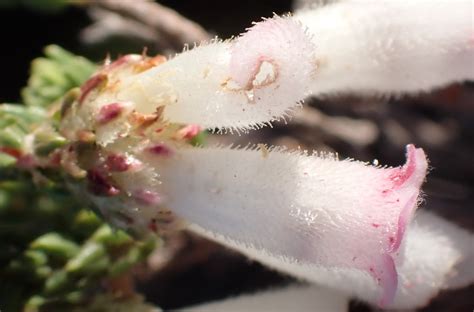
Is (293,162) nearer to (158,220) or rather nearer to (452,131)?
(158,220)

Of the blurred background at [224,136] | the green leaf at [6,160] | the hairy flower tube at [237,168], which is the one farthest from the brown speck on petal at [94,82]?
the blurred background at [224,136]

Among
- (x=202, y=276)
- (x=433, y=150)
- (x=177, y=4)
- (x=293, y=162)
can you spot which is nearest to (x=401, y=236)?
(x=293, y=162)

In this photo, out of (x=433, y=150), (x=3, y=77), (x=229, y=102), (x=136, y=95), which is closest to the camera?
(x=229, y=102)

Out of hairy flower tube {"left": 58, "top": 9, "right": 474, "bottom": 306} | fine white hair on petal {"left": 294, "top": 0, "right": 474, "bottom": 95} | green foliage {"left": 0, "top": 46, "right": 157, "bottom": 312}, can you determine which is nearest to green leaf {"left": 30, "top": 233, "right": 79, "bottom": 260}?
green foliage {"left": 0, "top": 46, "right": 157, "bottom": 312}

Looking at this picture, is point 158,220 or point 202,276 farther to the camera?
point 202,276

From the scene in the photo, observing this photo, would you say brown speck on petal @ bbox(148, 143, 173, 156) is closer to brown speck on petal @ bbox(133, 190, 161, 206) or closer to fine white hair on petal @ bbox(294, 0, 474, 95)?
brown speck on petal @ bbox(133, 190, 161, 206)

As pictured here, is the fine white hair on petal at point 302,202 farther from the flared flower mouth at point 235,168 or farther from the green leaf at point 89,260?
the green leaf at point 89,260

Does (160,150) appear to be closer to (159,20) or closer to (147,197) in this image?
(147,197)
